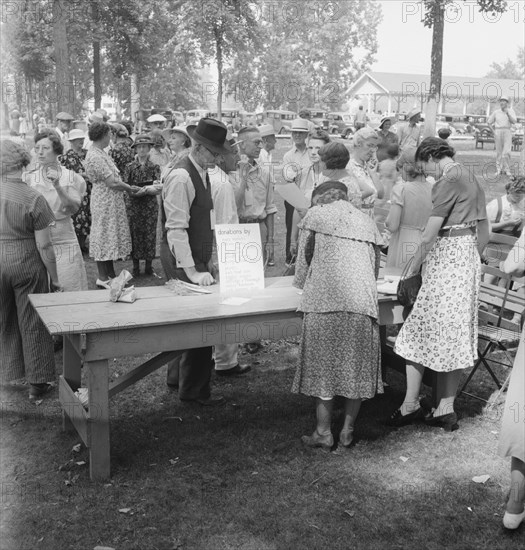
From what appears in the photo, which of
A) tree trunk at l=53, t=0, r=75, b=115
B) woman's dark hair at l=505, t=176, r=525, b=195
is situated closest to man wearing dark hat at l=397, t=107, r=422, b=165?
tree trunk at l=53, t=0, r=75, b=115

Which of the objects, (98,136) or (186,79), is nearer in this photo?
(98,136)

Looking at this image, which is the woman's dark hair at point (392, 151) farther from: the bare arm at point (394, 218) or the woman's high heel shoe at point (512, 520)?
the woman's high heel shoe at point (512, 520)

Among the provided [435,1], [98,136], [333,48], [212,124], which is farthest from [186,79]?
[212,124]

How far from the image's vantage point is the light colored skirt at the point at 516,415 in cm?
342

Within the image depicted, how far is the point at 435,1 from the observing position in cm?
1549

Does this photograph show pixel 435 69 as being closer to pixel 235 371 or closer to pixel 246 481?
pixel 235 371

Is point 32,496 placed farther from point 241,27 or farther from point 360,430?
point 241,27

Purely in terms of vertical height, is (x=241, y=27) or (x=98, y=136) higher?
(x=241, y=27)

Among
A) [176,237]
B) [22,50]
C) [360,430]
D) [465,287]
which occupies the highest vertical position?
[22,50]

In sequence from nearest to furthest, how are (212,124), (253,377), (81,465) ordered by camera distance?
(81,465) < (212,124) < (253,377)

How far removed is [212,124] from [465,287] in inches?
75.3

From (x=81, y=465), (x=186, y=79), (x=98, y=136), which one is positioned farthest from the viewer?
(x=186, y=79)

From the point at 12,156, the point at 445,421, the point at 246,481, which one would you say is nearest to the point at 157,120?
the point at 12,156

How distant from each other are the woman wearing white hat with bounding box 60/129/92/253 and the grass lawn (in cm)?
380
